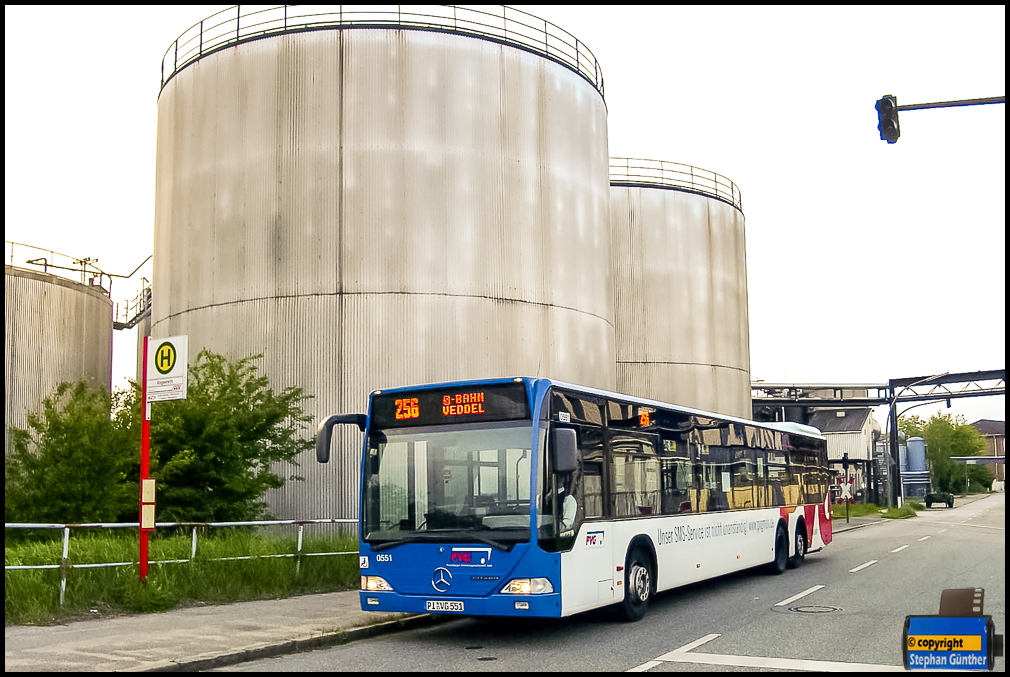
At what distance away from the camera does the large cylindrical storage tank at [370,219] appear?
Answer: 2372 cm

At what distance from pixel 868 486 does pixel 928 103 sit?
57950 mm

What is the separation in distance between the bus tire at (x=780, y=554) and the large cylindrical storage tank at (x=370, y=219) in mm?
7591

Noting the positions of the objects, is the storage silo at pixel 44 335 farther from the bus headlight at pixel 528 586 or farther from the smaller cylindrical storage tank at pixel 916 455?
the smaller cylindrical storage tank at pixel 916 455

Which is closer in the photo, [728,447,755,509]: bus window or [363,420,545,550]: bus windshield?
[363,420,545,550]: bus windshield

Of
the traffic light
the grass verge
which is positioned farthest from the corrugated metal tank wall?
the traffic light

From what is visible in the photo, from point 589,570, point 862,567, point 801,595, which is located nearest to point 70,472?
point 589,570

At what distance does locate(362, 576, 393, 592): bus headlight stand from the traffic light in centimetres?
910

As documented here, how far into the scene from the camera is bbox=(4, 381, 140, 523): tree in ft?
53.9

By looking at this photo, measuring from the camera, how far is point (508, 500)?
1083cm

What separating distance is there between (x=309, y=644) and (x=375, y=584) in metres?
1.00

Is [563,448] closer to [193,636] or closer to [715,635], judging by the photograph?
[715,635]

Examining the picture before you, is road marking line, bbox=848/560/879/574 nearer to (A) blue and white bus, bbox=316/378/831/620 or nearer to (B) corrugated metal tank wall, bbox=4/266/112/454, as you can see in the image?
(A) blue and white bus, bbox=316/378/831/620

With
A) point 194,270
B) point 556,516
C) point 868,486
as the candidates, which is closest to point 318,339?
point 194,270

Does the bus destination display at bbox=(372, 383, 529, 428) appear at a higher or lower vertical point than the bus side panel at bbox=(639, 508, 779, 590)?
higher
